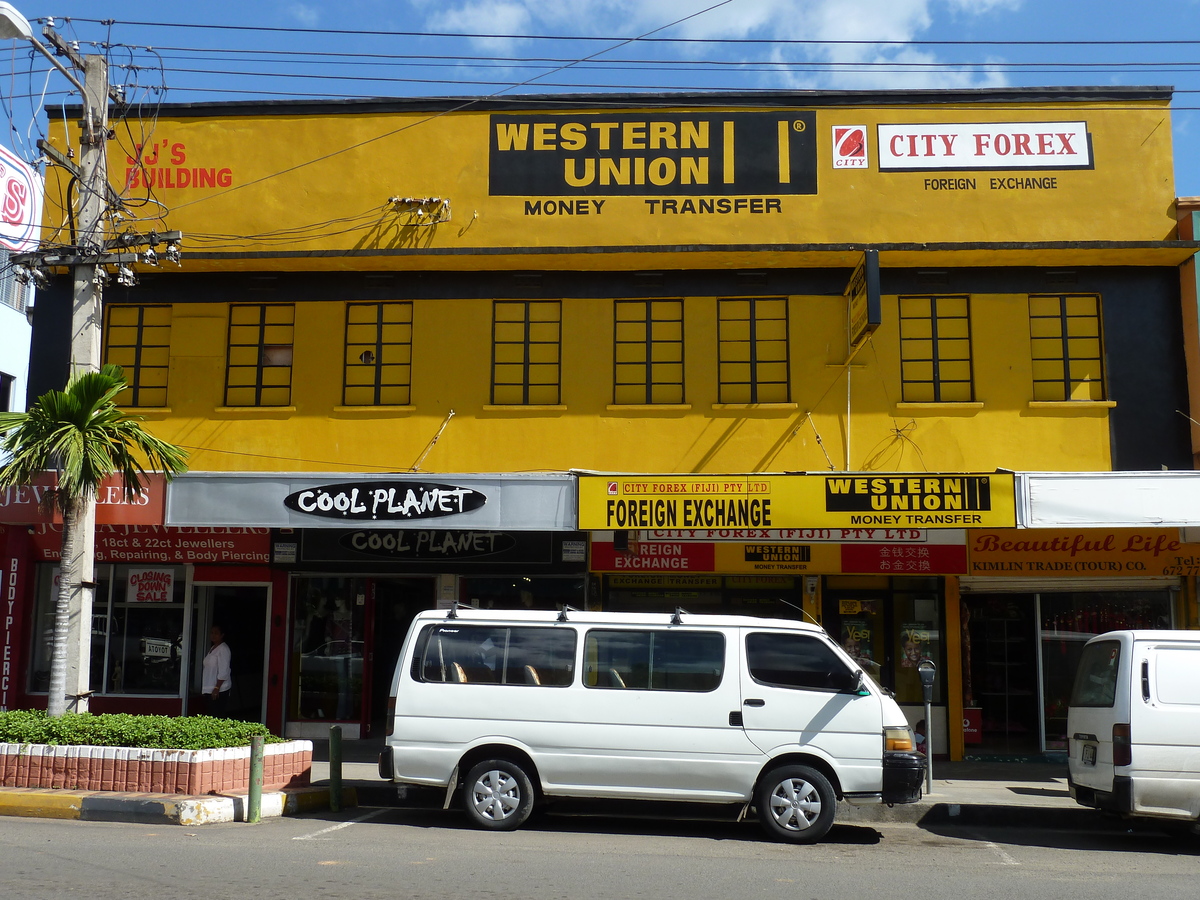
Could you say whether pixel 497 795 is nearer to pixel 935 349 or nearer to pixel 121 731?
pixel 121 731

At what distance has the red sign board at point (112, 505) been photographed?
13.6 meters

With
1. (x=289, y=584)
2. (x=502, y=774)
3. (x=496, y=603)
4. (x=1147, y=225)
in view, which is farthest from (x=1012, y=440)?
(x=289, y=584)

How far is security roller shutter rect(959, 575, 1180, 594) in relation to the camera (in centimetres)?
1488

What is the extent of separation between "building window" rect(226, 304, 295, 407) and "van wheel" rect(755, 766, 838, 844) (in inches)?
375

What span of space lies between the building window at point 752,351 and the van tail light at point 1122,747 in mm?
6797

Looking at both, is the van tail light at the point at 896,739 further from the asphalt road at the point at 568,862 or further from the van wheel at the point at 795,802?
the asphalt road at the point at 568,862

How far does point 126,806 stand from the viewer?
388 inches

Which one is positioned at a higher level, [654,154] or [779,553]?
[654,154]

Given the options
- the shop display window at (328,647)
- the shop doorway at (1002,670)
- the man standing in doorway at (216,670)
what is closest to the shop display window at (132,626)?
the man standing in doorway at (216,670)

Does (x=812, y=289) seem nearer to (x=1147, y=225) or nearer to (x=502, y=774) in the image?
(x=1147, y=225)

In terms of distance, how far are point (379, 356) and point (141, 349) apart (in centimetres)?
369

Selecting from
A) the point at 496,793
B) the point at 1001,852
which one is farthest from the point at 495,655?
the point at 1001,852

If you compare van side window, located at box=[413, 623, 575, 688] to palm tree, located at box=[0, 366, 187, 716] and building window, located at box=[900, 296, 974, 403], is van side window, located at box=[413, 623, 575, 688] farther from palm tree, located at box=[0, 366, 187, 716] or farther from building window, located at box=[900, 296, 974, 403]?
building window, located at box=[900, 296, 974, 403]

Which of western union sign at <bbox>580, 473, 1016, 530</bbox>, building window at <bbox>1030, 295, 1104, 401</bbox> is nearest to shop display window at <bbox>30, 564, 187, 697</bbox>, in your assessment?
western union sign at <bbox>580, 473, 1016, 530</bbox>
